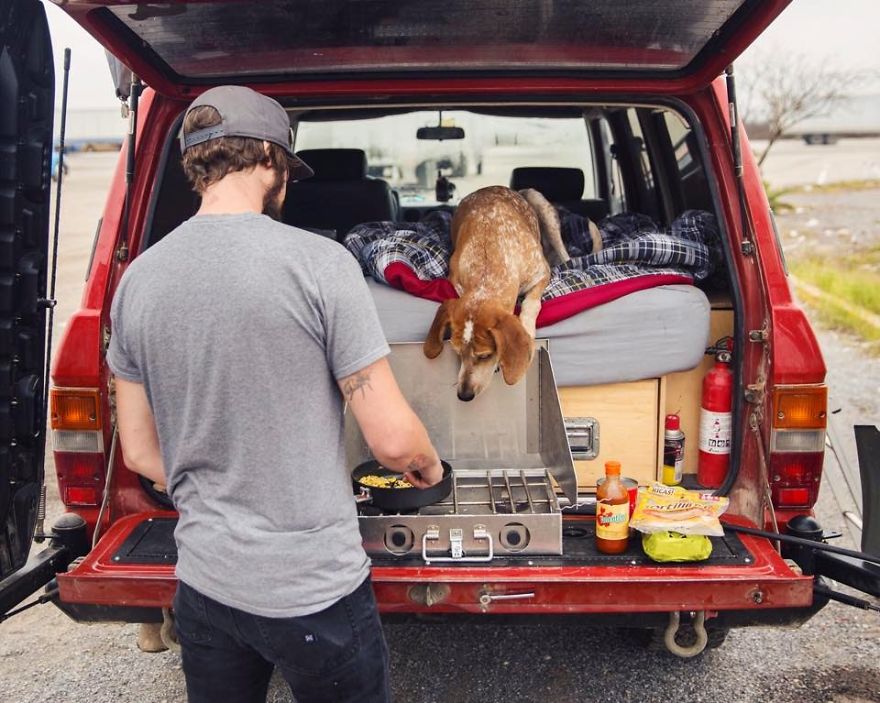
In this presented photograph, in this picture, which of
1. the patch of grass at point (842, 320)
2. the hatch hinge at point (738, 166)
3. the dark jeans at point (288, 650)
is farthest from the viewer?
the patch of grass at point (842, 320)

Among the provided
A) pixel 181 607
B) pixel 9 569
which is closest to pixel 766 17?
pixel 181 607

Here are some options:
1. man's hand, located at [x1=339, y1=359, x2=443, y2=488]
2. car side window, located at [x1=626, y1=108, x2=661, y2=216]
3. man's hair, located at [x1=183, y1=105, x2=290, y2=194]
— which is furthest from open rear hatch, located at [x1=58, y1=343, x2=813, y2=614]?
car side window, located at [x1=626, y1=108, x2=661, y2=216]

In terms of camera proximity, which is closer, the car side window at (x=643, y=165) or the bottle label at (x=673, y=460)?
the bottle label at (x=673, y=460)

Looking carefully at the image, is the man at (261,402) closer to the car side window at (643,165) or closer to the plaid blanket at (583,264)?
the plaid blanket at (583,264)

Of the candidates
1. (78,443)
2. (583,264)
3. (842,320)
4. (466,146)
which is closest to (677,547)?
(583,264)

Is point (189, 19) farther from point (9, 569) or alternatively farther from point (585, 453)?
point (585, 453)

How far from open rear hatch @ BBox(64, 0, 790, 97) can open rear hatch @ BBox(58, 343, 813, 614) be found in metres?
1.34

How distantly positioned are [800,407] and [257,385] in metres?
1.87

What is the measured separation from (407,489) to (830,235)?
16.4 meters

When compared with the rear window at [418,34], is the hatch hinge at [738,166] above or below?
below

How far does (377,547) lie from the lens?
267 cm

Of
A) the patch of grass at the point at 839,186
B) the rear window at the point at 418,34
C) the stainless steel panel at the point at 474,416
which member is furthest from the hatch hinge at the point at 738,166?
the patch of grass at the point at 839,186

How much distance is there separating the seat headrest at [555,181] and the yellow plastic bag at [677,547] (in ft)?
11.1

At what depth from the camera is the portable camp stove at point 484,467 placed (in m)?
2.63
